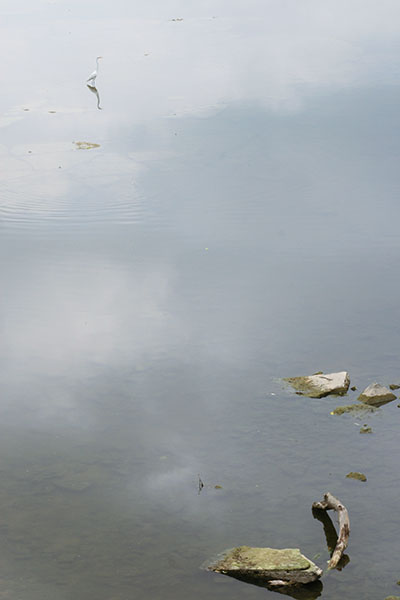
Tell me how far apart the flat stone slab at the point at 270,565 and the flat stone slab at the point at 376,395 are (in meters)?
2.65

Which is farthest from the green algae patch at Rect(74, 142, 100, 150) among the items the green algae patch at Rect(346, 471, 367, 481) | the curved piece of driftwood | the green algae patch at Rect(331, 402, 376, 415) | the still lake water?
the curved piece of driftwood

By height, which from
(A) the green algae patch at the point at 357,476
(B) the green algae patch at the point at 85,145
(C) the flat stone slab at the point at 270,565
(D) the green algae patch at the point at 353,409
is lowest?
(B) the green algae patch at the point at 85,145

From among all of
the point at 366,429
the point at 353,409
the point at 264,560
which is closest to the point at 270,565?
the point at 264,560

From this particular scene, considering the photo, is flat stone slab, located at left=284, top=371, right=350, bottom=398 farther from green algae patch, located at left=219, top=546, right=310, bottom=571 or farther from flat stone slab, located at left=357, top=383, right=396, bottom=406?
green algae patch, located at left=219, top=546, right=310, bottom=571

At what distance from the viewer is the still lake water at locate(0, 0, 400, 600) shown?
6754 mm

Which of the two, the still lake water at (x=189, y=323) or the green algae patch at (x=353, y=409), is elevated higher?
the green algae patch at (x=353, y=409)

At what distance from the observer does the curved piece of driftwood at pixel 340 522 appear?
20.7 ft

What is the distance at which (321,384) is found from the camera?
8828 millimetres

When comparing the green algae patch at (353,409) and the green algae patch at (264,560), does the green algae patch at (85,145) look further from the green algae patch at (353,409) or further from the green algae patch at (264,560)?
the green algae patch at (264,560)

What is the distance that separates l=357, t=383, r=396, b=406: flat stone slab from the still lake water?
0.14 metres

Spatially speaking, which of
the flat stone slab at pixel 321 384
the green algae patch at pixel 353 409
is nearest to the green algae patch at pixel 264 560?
the green algae patch at pixel 353 409

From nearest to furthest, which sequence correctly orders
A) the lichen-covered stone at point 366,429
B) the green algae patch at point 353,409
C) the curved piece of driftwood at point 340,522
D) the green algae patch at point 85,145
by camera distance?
1. the curved piece of driftwood at point 340,522
2. the lichen-covered stone at point 366,429
3. the green algae patch at point 353,409
4. the green algae patch at point 85,145

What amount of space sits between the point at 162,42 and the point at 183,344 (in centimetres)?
1993

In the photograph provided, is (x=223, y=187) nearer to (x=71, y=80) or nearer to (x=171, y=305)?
(x=171, y=305)
